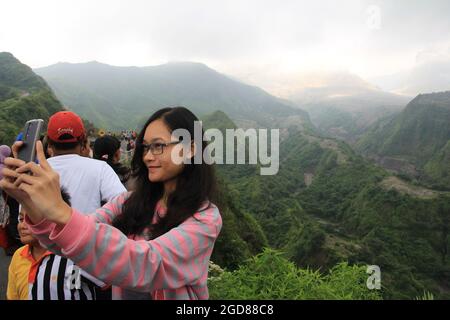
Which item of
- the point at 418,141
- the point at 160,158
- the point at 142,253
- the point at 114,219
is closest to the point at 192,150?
the point at 160,158

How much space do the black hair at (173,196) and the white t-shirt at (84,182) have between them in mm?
938

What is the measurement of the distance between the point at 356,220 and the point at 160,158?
70715 mm

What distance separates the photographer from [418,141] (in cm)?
12106

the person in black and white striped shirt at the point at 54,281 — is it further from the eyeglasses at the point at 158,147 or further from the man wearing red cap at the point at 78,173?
the eyeglasses at the point at 158,147

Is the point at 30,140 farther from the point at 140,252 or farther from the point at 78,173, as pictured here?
the point at 78,173

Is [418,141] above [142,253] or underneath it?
underneath

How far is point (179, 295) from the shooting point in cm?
138

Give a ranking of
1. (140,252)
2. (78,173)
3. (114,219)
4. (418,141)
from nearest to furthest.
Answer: (140,252) < (114,219) < (78,173) < (418,141)

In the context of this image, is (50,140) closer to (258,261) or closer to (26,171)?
(26,171)

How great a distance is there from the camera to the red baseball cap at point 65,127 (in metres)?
2.46

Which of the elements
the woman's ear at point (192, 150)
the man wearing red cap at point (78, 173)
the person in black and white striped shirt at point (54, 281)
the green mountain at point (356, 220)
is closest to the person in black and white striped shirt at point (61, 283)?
the person in black and white striped shirt at point (54, 281)

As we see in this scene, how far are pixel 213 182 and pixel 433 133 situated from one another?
139 metres

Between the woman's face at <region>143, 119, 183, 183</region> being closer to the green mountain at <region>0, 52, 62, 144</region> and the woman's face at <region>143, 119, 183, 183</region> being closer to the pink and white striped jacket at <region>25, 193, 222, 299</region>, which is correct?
the pink and white striped jacket at <region>25, 193, 222, 299</region>
